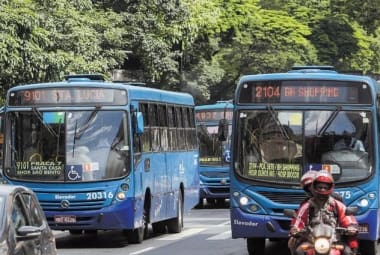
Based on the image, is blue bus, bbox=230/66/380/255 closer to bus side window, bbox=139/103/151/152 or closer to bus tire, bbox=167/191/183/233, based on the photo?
bus side window, bbox=139/103/151/152

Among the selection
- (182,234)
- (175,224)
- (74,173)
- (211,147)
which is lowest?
(182,234)

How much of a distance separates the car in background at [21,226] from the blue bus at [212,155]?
20415mm

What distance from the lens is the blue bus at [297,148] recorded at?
46.5 feet

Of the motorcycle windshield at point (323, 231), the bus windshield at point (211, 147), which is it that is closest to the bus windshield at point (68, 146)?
the motorcycle windshield at point (323, 231)

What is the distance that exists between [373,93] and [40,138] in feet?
20.3

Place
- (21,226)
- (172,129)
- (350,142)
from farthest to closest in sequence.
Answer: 1. (172,129)
2. (350,142)
3. (21,226)

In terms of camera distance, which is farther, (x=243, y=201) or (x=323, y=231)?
(x=243, y=201)

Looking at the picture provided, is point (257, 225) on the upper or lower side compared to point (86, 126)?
lower

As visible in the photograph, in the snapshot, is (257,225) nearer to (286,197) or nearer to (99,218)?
(286,197)

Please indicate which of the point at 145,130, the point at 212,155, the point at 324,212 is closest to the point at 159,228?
the point at 145,130

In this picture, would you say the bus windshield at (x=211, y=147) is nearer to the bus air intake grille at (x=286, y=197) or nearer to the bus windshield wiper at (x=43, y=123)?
the bus windshield wiper at (x=43, y=123)

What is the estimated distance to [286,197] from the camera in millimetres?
14328

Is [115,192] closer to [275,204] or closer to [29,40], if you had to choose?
[275,204]

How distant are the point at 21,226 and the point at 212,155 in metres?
21.4
